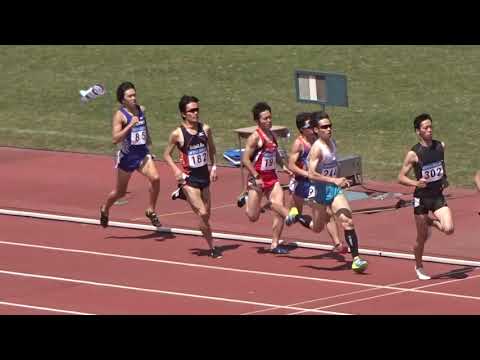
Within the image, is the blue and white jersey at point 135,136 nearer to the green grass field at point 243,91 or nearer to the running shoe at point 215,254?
the running shoe at point 215,254

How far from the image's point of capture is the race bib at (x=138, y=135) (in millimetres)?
20875

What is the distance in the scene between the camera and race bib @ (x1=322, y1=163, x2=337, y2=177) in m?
18.6

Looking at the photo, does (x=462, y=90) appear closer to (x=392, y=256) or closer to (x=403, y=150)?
(x=403, y=150)

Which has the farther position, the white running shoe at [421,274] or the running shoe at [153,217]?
the running shoe at [153,217]

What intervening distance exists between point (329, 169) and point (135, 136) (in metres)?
3.56

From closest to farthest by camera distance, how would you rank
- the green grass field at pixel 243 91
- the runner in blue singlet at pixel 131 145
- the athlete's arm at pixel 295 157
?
1. the athlete's arm at pixel 295 157
2. the runner in blue singlet at pixel 131 145
3. the green grass field at pixel 243 91

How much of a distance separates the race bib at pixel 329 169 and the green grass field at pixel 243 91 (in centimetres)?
634

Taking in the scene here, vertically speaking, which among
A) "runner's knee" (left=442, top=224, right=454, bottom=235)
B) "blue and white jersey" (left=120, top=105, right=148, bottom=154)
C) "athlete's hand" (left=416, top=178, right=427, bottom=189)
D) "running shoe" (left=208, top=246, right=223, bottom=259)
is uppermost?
"blue and white jersey" (left=120, top=105, right=148, bottom=154)

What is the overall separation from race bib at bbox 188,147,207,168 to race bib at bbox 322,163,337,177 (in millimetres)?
1846

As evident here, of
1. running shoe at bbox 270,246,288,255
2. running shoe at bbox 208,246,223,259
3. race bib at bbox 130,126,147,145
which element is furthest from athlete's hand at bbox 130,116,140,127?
running shoe at bbox 270,246,288,255

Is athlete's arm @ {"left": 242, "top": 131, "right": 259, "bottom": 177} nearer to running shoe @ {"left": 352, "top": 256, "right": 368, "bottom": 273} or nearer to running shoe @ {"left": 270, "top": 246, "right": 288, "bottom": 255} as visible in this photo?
running shoe @ {"left": 270, "top": 246, "right": 288, "bottom": 255}

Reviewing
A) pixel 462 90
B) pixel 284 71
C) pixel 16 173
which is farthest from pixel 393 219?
pixel 284 71

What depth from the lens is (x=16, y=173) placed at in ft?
85.9

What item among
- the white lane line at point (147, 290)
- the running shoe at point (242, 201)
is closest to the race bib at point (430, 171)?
the white lane line at point (147, 290)
